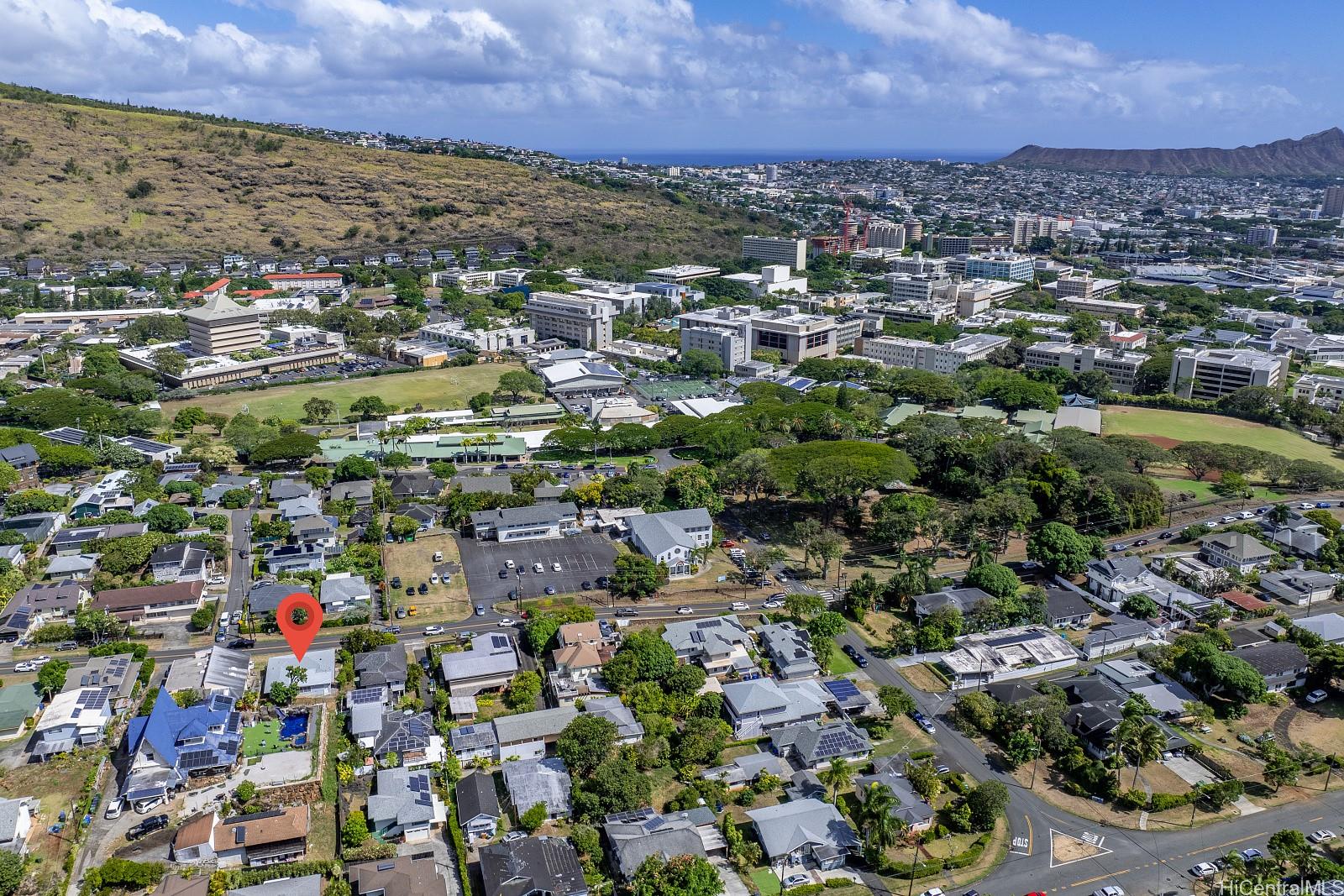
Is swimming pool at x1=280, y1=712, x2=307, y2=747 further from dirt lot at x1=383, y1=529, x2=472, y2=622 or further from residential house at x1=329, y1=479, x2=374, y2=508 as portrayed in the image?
residential house at x1=329, y1=479, x2=374, y2=508

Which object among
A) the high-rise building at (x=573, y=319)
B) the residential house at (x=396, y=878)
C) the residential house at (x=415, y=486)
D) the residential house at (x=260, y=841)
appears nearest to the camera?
the residential house at (x=396, y=878)

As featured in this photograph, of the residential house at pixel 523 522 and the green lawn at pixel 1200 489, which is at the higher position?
the green lawn at pixel 1200 489

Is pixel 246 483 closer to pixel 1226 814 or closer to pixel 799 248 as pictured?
pixel 1226 814

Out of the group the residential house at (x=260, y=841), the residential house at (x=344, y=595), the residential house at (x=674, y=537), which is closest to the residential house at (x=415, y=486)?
the residential house at (x=344, y=595)

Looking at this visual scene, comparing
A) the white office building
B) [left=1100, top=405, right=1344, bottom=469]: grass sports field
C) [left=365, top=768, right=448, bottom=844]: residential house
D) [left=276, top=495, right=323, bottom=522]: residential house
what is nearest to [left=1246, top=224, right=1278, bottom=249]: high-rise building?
the white office building

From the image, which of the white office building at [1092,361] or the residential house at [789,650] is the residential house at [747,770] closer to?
the residential house at [789,650]

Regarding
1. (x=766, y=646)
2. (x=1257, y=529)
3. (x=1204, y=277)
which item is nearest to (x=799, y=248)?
(x=1204, y=277)

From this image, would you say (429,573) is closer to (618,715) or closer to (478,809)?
(618,715)

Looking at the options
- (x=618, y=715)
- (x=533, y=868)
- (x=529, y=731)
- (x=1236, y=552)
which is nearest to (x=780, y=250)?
(x=1236, y=552)
